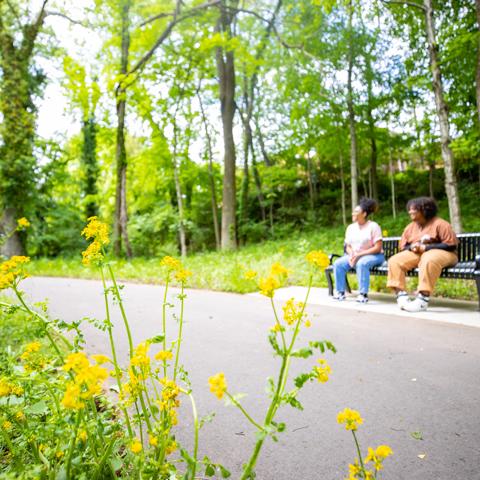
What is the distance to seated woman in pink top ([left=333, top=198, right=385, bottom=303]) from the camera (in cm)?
553

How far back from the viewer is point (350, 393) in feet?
8.19

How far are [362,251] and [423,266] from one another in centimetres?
116

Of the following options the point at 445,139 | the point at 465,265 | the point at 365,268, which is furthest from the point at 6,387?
the point at 445,139

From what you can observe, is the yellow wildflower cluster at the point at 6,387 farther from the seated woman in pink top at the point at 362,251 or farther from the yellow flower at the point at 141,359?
the seated woman in pink top at the point at 362,251

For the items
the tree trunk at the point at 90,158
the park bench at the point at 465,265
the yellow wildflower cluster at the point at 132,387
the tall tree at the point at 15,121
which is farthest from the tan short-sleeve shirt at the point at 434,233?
the tree trunk at the point at 90,158

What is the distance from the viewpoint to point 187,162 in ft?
59.8

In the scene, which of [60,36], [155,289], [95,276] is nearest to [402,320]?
[155,289]

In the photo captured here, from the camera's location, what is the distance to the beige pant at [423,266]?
15.1 feet

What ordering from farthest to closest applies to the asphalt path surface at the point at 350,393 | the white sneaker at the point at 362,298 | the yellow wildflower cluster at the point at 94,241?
the white sneaker at the point at 362,298, the asphalt path surface at the point at 350,393, the yellow wildflower cluster at the point at 94,241

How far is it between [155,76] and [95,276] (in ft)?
24.8

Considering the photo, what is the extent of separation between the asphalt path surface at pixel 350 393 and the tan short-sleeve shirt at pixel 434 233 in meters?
1.27

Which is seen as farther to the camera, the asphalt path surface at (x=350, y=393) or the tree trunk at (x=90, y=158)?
the tree trunk at (x=90, y=158)

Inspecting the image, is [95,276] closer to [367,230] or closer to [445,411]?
[367,230]

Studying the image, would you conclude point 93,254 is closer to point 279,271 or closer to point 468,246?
point 279,271
